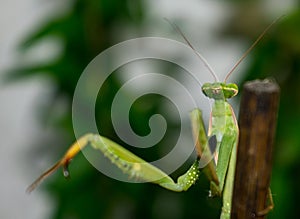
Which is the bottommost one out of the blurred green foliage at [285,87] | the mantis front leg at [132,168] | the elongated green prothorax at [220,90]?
the blurred green foliage at [285,87]

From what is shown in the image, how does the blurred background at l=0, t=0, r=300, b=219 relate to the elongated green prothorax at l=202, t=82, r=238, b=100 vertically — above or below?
below

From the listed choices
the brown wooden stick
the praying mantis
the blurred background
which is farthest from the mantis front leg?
the blurred background

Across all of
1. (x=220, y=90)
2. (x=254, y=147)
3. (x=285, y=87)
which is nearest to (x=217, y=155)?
(x=220, y=90)

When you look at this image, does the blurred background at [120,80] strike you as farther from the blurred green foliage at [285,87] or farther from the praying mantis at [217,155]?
the praying mantis at [217,155]

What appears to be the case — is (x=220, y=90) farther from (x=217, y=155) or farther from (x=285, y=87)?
(x=285, y=87)

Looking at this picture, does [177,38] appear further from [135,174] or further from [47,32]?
[135,174]

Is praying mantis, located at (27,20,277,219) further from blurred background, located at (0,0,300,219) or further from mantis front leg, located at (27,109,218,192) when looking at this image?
blurred background, located at (0,0,300,219)

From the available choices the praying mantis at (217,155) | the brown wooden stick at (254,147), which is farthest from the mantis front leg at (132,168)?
the brown wooden stick at (254,147)
